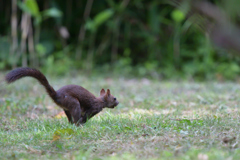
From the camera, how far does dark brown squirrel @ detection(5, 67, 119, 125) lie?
3.90m

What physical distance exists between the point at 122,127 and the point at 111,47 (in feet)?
30.5

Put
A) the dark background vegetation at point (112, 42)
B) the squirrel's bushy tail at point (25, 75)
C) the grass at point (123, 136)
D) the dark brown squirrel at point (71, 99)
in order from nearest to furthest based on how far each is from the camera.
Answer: the grass at point (123, 136), the squirrel's bushy tail at point (25, 75), the dark brown squirrel at point (71, 99), the dark background vegetation at point (112, 42)

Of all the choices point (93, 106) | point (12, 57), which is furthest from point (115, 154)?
point (12, 57)

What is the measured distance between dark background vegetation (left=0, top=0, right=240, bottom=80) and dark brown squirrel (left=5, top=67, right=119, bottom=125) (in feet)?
19.4

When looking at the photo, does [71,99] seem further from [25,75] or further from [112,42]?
[112,42]

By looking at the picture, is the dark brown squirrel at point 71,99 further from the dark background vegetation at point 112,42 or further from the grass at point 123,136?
the dark background vegetation at point 112,42

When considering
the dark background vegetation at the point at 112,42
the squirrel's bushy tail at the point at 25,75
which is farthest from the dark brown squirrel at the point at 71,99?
the dark background vegetation at the point at 112,42

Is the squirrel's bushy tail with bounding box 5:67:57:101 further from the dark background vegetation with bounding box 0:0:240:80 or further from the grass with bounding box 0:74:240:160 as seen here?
the dark background vegetation with bounding box 0:0:240:80

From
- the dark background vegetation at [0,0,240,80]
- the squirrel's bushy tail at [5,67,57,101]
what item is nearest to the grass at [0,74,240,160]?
the squirrel's bushy tail at [5,67,57,101]

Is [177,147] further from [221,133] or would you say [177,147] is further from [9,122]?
[9,122]

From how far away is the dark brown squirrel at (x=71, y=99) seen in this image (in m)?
3.90

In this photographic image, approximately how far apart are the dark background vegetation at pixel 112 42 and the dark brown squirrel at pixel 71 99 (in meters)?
5.91

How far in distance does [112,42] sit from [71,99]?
27.7 ft

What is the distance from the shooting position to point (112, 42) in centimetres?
1236
